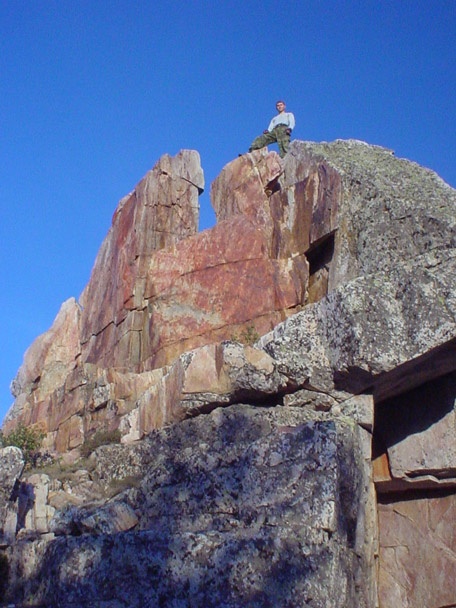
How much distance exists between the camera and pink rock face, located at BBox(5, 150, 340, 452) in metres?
12.4

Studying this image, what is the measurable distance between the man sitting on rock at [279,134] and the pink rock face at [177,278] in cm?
90

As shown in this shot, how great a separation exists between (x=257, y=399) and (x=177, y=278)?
463 cm

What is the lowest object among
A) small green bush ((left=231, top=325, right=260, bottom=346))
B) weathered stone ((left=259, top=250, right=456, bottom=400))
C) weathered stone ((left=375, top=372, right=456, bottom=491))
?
weathered stone ((left=375, top=372, right=456, bottom=491))

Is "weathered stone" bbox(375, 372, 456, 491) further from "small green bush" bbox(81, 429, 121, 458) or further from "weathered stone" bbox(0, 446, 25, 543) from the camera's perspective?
"weathered stone" bbox(0, 446, 25, 543)

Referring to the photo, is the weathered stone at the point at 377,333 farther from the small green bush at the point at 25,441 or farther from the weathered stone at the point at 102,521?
the small green bush at the point at 25,441

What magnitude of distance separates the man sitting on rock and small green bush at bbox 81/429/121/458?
687 cm

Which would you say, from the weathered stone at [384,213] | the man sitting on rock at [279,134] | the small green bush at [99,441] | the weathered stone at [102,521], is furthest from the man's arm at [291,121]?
the weathered stone at [102,521]

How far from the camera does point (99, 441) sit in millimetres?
11438

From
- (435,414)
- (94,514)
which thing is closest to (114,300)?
(435,414)

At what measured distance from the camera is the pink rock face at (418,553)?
9.94 metres

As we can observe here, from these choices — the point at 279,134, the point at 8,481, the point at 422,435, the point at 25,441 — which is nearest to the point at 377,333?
the point at 422,435

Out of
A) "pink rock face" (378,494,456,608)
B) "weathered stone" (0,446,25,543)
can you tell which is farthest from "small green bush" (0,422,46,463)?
"pink rock face" (378,494,456,608)

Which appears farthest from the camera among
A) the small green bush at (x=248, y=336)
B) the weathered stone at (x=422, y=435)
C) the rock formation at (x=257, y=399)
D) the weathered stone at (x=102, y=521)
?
the small green bush at (x=248, y=336)

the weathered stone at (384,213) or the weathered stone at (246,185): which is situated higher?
the weathered stone at (246,185)
